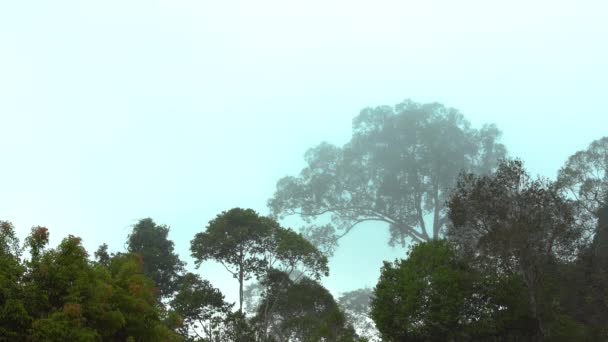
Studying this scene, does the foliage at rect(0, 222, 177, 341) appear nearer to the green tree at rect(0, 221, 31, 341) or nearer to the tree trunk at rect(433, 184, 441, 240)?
the green tree at rect(0, 221, 31, 341)

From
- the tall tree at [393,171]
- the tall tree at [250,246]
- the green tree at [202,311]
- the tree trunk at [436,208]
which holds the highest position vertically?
the tall tree at [393,171]

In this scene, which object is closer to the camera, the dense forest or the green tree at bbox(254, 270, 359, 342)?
the dense forest

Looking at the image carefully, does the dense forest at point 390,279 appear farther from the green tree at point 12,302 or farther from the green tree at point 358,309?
the green tree at point 358,309

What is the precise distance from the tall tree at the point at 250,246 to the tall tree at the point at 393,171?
69.9 ft

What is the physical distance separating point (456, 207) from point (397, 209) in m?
28.0

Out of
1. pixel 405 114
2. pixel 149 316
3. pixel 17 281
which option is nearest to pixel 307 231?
pixel 405 114

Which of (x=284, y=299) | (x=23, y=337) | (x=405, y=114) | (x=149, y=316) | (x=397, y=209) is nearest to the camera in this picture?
(x=23, y=337)

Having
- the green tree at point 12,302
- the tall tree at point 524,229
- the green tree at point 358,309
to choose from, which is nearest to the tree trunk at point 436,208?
the green tree at point 358,309

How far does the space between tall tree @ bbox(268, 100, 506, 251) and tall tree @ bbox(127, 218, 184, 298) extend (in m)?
19.9

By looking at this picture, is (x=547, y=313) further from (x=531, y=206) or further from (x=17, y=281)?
(x=17, y=281)

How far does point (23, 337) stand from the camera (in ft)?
45.2

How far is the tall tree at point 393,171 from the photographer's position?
53.6 meters

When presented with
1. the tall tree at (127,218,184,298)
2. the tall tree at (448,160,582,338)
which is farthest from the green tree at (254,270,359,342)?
the tall tree at (448,160,582,338)

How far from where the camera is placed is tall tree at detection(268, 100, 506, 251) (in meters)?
53.6
